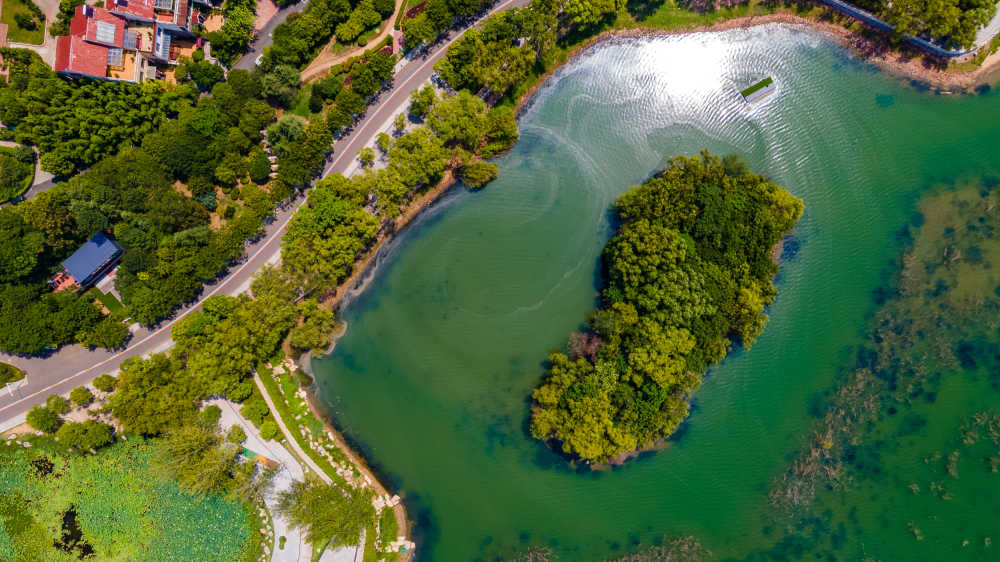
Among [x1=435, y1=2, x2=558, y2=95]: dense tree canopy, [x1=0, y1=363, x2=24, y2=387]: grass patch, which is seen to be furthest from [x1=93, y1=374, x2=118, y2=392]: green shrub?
[x1=435, y1=2, x2=558, y2=95]: dense tree canopy

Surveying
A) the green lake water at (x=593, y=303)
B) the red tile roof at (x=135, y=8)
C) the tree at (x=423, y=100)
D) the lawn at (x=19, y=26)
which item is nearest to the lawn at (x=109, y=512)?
the green lake water at (x=593, y=303)

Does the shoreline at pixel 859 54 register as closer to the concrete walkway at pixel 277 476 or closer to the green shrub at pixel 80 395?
the concrete walkway at pixel 277 476

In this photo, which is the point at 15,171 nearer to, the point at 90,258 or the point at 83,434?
the point at 90,258

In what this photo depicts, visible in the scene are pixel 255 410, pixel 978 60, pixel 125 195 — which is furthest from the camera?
pixel 978 60

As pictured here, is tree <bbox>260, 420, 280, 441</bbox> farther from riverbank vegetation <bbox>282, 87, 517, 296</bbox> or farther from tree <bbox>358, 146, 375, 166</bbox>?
tree <bbox>358, 146, 375, 166</bbox>

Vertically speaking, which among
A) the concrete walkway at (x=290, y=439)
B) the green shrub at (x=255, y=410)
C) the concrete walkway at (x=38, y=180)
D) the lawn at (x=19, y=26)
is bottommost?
the concrete walkway at (x=290, y=439)

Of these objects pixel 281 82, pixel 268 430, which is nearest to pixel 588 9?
pixel 281 82
